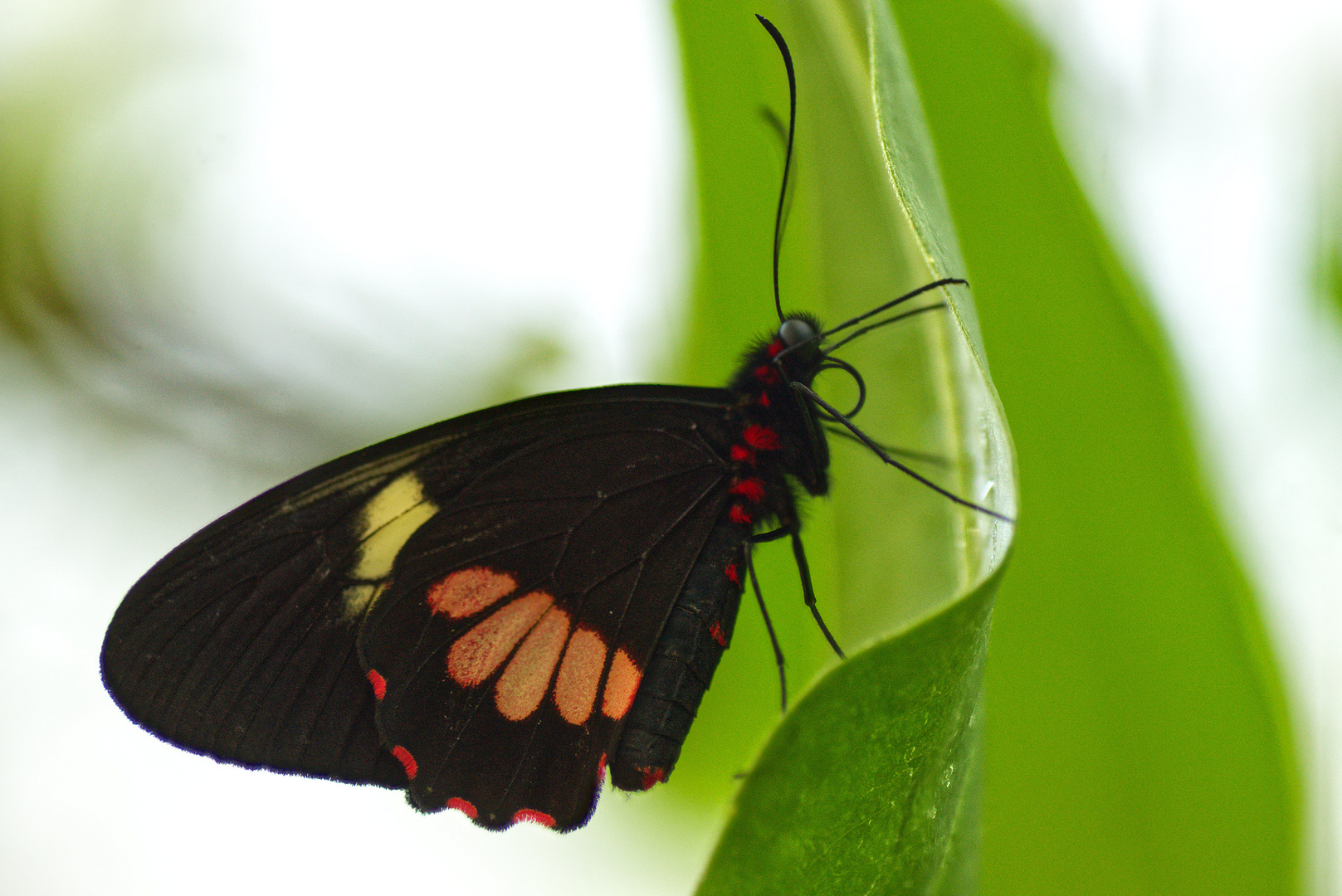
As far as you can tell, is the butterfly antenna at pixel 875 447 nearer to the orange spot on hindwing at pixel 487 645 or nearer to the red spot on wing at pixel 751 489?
the red spot on wing at pixel 751 489

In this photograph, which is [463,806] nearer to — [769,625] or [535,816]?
[535,816]

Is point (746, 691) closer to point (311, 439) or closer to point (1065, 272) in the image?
point (1065, 272)

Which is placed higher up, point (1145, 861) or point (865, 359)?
point (865, 359)

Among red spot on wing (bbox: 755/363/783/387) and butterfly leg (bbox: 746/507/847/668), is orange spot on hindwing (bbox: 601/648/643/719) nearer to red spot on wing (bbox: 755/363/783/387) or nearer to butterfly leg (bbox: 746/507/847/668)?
butterfly leg (bbox: 746/507/847/668)

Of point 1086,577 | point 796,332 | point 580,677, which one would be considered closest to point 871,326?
point 796,332

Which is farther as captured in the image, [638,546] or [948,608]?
[638,546]

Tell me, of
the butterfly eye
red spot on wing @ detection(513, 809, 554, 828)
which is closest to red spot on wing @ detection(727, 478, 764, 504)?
the butterfly eye

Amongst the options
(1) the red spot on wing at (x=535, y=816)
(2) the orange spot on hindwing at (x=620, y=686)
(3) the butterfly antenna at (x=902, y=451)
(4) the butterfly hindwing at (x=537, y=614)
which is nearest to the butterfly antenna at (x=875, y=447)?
(3) the butterfly antenna at (x=902, y=451)

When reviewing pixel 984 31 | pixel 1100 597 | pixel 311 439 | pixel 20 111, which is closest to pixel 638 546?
pixel 1100 597
